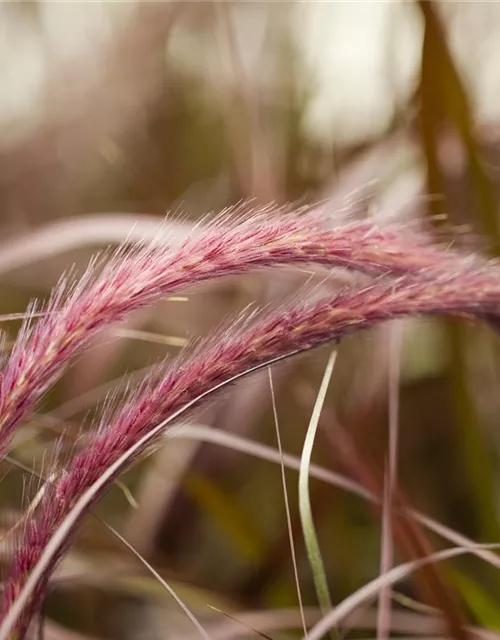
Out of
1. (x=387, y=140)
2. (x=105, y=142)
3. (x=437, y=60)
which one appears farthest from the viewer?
(x=105, y=142)

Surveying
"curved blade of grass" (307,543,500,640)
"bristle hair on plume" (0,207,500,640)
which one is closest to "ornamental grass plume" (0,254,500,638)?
"bristle hair on plume" (0,207,500,640)

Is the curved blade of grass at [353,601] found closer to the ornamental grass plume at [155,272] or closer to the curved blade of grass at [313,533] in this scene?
the curved blade of grass at [313,533]

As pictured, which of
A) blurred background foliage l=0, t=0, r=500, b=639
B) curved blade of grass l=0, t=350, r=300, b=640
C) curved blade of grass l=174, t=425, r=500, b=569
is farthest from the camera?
blurred background foliage l=0, t=0, r=500, b=639

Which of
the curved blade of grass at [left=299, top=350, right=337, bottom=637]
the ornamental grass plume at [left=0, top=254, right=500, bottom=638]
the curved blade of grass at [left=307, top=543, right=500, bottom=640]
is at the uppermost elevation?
the ornamental grass plume at [left=0, top=254, right=500, bottom=638]

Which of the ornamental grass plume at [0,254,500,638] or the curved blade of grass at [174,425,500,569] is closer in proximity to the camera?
the ornamental grass plume at [0,254,500,638]

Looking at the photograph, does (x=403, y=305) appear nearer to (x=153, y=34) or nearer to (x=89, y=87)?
(x=153, y=34)

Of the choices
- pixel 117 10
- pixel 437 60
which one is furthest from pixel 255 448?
pixel 117 10

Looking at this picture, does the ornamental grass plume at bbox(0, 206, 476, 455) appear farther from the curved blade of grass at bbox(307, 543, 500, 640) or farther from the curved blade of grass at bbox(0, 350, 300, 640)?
the curved blade of grass at bbox(307, 543, 500, 640)
